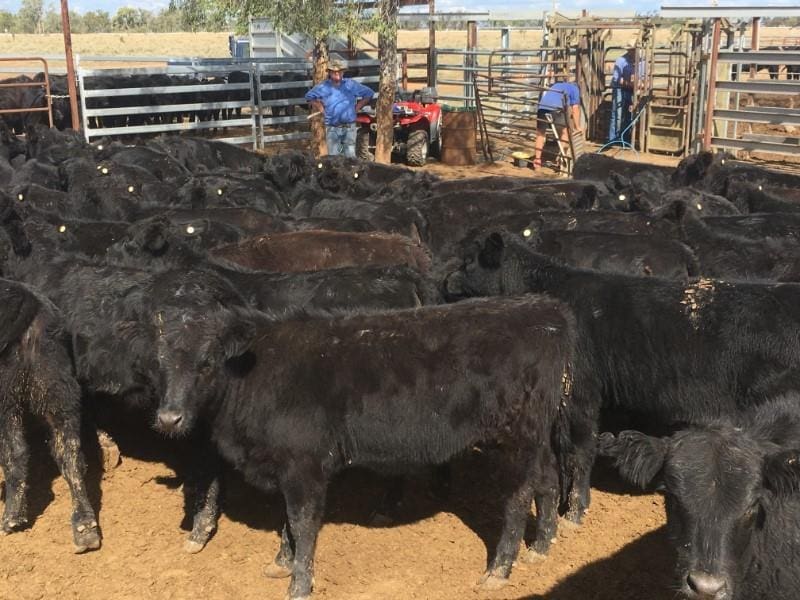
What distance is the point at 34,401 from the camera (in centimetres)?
498

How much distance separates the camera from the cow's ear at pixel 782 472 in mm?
3096

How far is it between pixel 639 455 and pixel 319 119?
13661mm

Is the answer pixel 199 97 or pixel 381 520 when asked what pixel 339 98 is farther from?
pixel 381 520

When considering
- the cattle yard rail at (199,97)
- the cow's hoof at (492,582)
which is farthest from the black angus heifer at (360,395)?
the cattle yard rail at (199,97)

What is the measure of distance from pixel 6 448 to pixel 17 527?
0.51 meters

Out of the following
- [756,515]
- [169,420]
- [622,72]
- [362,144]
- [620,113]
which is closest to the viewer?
[756,515]

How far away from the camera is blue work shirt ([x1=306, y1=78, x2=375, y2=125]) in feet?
46.8

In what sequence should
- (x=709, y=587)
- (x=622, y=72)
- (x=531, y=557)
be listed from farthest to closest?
1. (x=622, y=72)
2. (x=531, y=557)
3. (x=709, y=587)

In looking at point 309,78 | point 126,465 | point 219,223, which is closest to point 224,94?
point 309,78

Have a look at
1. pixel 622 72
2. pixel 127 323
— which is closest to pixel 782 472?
pixel 127 323

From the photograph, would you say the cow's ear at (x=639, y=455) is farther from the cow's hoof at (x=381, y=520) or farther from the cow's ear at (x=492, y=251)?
the cow's ear at (x=492, y=251)

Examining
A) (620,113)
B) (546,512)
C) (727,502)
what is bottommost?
(546,512)

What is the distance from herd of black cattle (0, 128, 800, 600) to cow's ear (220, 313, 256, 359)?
0.01m

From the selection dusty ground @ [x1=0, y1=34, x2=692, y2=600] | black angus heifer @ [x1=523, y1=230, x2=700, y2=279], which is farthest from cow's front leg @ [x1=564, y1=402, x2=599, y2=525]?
black angus heifer @ [x1=523, y1=230, x2=700, y2=279]
